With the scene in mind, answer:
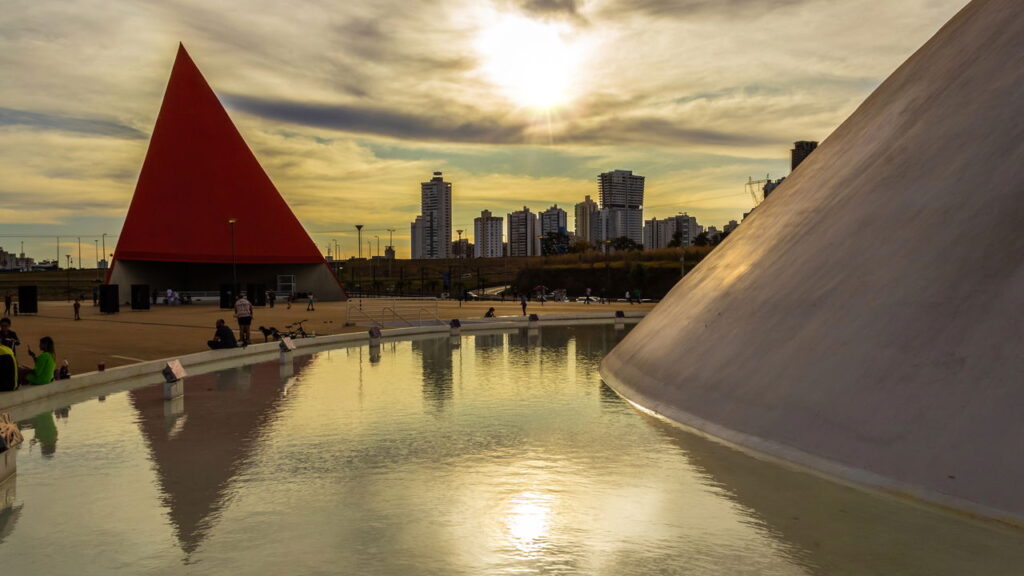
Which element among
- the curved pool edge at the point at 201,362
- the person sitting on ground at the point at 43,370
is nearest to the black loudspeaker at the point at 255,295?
the curved pool edge at the point at 201,362

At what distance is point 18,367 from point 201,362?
5350mm

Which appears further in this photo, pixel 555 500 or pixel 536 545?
pixel 555 500

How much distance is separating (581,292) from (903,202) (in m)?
96.6

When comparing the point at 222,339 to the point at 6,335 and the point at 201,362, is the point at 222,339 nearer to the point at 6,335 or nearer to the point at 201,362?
the point at 201,362

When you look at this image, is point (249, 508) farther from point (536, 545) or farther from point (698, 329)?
point (698, 329)

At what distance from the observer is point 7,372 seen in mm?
13086

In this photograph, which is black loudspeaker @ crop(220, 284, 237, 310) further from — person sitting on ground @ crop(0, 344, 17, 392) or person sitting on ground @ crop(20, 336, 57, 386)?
person sitting on ground @ crop(0, 344, 17, 392)

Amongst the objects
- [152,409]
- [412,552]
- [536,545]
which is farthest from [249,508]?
[152,409]

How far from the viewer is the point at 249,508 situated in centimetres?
734

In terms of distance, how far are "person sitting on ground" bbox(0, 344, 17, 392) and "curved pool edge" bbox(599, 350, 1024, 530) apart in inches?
485

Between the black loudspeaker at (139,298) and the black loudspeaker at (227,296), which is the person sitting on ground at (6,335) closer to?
the black loudspeaker at (139,298)

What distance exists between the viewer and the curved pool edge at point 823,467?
6.63 meters

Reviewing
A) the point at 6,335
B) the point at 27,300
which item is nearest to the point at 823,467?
the point at 6,335

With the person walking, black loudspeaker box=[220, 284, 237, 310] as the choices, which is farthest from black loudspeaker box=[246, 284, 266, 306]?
the person walking
